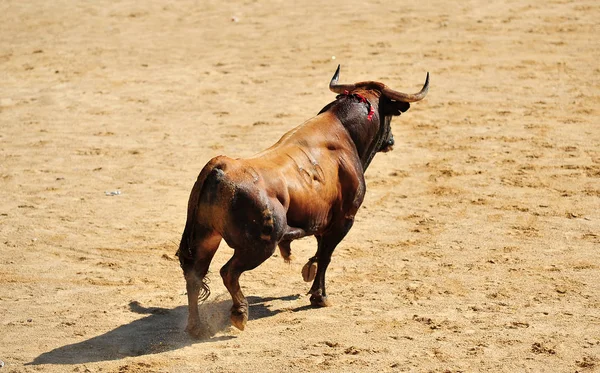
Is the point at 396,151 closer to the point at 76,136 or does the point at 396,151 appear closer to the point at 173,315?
the point at 76,136

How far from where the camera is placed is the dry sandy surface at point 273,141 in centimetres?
801

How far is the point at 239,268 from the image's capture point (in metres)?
7.87

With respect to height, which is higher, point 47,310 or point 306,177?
point 306,177

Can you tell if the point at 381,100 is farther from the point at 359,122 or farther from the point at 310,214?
the point at 310,214

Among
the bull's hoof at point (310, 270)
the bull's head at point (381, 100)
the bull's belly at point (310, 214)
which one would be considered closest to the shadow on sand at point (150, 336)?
the bull's hoof at point (310, 270)

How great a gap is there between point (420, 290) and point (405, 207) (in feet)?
8.11

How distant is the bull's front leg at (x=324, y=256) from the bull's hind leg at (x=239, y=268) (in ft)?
3.22

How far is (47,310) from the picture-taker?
341 inches

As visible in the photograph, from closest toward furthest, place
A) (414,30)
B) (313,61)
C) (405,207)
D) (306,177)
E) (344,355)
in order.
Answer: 1. (344,355)
2. (306,177)
3. (405,207)
4. (313,61)
5. (414,30)

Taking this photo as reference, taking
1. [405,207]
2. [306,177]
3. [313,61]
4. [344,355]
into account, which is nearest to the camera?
[344,355]

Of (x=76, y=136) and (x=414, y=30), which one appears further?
(x=414, y=30)

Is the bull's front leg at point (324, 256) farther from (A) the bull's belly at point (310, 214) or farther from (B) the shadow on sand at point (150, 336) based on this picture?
(B) the shadow on sand at point (150, 336)

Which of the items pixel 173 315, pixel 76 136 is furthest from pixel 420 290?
pixel 76 136

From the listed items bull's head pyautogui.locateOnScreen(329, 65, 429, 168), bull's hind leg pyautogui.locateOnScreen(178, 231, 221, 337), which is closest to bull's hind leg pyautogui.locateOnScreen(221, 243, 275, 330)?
bull's hind leg pyautogui.locateOnScreen(178, 231, 221, 337)
